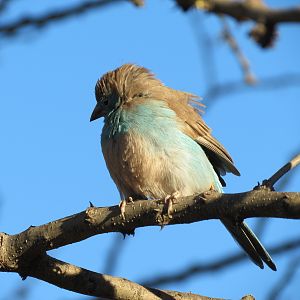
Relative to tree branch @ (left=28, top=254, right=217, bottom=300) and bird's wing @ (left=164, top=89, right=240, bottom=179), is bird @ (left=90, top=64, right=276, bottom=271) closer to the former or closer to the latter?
bird's wing @ (left=164, top=89, right=240, bottom=179)

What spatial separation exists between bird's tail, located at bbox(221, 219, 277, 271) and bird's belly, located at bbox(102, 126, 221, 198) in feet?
1.57

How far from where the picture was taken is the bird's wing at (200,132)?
5691 millimetres

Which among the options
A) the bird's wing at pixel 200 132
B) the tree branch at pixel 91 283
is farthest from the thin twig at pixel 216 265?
the bird's wing at pixel 200 132

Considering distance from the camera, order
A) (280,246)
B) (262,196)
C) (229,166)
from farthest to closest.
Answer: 1. (229,166)
2. (280,246)
3. (262,196)

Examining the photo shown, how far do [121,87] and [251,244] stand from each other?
184cm

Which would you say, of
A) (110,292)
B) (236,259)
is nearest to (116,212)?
(110,292)

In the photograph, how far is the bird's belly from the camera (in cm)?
512

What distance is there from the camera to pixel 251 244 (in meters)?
5.31

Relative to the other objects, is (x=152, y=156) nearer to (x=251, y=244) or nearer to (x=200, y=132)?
(x=200, y=132)

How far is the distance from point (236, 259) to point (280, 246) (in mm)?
255

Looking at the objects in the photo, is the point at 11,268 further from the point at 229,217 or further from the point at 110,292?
the point at 229,217

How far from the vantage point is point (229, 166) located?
5789 millimetres

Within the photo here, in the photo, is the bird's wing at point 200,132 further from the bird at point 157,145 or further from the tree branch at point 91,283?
the tree branch at point 91,283

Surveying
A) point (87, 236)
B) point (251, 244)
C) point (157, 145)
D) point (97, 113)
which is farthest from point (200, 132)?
point (87, 236)
